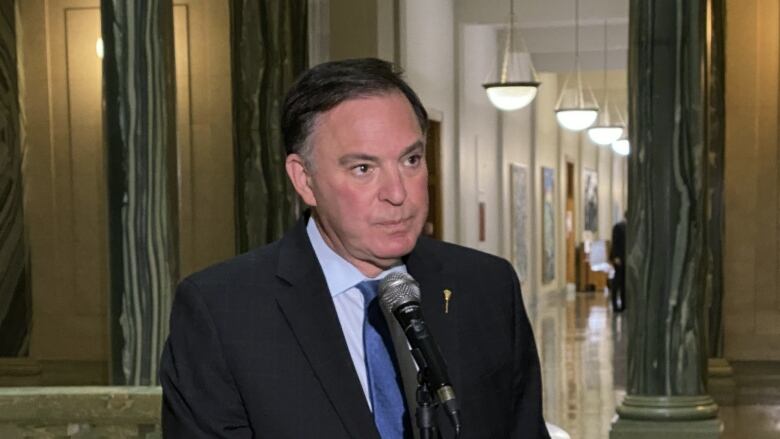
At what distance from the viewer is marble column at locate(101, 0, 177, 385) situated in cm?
637

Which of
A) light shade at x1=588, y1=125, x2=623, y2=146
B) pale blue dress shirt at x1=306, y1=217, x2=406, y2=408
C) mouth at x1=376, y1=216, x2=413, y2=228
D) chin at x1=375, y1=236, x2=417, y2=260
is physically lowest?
light shade at x1=588, y1=125, x2=623, y2=146

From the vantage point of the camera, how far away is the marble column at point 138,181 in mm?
6371

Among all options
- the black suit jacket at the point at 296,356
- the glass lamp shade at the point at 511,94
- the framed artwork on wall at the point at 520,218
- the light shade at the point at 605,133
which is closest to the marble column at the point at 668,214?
the black suit jacket at the point at 296,356

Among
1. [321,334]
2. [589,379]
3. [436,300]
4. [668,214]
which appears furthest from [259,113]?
[321,334]

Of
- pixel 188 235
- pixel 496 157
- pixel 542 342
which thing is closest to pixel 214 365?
pixel 188 235

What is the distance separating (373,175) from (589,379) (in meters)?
10.6

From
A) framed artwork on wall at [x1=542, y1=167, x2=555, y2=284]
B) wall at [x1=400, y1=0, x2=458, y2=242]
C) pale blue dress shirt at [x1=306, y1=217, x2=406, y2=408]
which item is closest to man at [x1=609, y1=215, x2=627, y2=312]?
framed artwork on wall at [x1=542, y1=167, x2=555, y2=284]

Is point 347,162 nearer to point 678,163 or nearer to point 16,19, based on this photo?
point 678,163

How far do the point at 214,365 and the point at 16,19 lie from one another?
856 centimetres

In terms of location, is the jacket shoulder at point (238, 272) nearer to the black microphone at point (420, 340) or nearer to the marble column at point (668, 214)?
the black microphone at point (420, 340)

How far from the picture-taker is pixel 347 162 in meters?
2.24

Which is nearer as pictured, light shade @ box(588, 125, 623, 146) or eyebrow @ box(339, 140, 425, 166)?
eyebrow @ box(339, 140, 425, 166)

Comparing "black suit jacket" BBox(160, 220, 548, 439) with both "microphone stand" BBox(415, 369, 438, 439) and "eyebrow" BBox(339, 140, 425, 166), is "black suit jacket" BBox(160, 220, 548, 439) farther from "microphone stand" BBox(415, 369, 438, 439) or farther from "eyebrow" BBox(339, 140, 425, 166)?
"eyebrow" BBox(339, 140, 425, 166)

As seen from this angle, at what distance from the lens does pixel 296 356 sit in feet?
7.44
